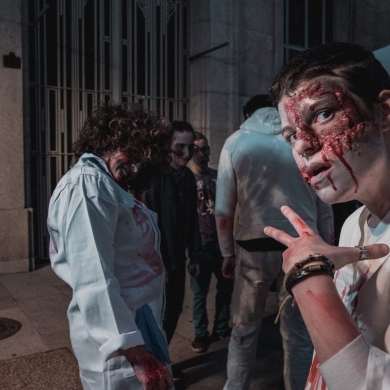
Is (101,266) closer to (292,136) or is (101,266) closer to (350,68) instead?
(292,136)

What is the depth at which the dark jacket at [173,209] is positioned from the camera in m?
4.02

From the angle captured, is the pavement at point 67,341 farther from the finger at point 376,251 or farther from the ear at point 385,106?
the ear at point 385,106

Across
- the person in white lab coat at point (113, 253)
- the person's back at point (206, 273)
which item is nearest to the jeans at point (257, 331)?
the person in white lab coat at point (113, 253)

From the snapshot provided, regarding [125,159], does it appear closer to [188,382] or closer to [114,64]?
[188,382]

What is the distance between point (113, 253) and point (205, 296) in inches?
109

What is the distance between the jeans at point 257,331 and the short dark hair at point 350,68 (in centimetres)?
223

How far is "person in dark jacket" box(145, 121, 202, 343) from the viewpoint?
158 inches

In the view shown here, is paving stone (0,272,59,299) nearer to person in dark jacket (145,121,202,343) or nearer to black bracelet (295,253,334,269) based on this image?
person in dark jacket (145,121,202,343)

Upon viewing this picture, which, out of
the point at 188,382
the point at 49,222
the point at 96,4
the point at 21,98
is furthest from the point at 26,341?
the point at 96,4

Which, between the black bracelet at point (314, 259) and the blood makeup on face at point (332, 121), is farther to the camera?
the blood makeup on face at point (332, 121)

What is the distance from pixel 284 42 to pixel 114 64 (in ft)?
13.3

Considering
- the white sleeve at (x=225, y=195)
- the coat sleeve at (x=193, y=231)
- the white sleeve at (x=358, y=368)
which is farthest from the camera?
the coat sleeve at (x=193, y=231)

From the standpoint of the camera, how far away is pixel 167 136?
2.73m

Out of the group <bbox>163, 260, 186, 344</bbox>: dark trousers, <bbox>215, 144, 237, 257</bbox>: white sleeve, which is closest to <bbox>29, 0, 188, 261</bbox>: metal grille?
<bbox>163, 260, 186, 344</bbox>: dark trousers
